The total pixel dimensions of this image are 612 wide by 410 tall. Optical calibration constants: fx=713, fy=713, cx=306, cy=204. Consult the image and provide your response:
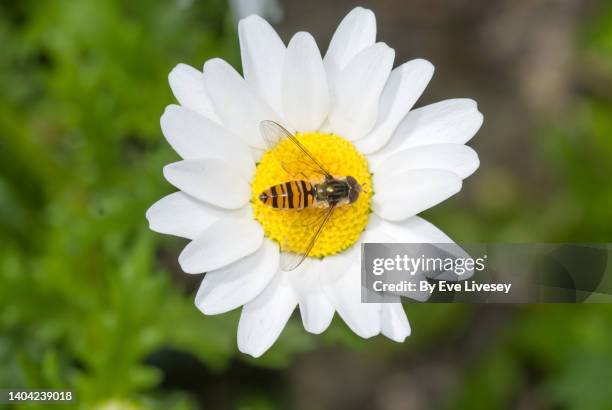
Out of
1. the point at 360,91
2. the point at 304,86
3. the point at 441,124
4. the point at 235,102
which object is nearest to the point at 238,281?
the point at 235,102

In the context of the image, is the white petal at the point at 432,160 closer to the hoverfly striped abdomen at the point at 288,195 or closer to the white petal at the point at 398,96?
the white petal at the point at 398,96

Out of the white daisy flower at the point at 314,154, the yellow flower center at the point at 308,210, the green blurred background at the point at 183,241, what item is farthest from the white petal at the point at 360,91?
the green blurred background at the point at 183,241

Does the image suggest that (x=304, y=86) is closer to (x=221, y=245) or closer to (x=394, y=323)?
(x=221, y=245)

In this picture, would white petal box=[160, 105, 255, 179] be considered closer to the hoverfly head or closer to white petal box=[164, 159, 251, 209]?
white petal box=[164, 159, 251, 209]

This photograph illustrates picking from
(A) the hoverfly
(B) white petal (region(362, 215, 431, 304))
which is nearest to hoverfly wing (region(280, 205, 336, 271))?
(A) the hoverfly

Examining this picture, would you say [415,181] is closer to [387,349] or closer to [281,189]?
[281,189]

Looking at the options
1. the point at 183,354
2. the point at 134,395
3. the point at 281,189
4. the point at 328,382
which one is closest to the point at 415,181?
the point at 281,189
